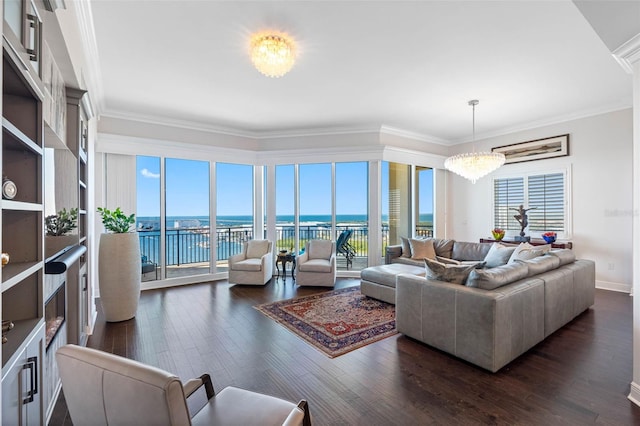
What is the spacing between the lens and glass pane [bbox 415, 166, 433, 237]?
6832mm

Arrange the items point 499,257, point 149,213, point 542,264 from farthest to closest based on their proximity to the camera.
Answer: point 149,213 → point 499,257 → point 542,264

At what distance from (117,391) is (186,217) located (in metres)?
5.17

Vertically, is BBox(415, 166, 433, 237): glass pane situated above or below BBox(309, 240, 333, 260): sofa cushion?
above

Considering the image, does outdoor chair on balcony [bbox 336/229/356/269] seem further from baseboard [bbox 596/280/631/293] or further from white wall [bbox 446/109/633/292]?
baseboard [bbox 596/280/631/293]

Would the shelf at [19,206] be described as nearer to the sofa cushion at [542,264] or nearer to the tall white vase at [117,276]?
the tall white vase at [117,276]

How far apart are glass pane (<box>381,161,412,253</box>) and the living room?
0.31ft

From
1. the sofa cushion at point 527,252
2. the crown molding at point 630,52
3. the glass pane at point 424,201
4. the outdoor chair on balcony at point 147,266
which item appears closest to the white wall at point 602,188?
the glass pane at point 424,201

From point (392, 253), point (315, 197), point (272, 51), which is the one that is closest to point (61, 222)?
point (272, 51)

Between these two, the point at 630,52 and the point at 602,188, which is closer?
the point at 630,52

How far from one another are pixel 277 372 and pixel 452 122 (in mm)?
5273

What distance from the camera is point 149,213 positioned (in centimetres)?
522

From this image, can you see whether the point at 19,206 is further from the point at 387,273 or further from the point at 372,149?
the point at 372,149

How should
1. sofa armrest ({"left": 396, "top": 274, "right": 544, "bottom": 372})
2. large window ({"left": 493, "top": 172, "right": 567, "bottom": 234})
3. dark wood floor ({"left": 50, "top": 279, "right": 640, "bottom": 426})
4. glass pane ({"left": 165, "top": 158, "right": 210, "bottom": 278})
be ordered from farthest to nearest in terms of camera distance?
glass pane ({"left": 165, "top": 158, "right": 210, "bottom": 278}) → large window ({"left": 493, "top": 172, "right": 567, "bottom": 234}) → sofa armrest ({"left": 396, "top": 274, "right": 544, "bottom": 372}) → dark wood floor ({"left": 50, "top": 279, "right": 640, "bottom": 426})

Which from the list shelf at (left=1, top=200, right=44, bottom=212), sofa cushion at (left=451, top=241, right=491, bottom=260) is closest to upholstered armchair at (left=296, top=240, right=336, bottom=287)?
sofa cushion at (left=451, top=241, right=491, bottom=260)
